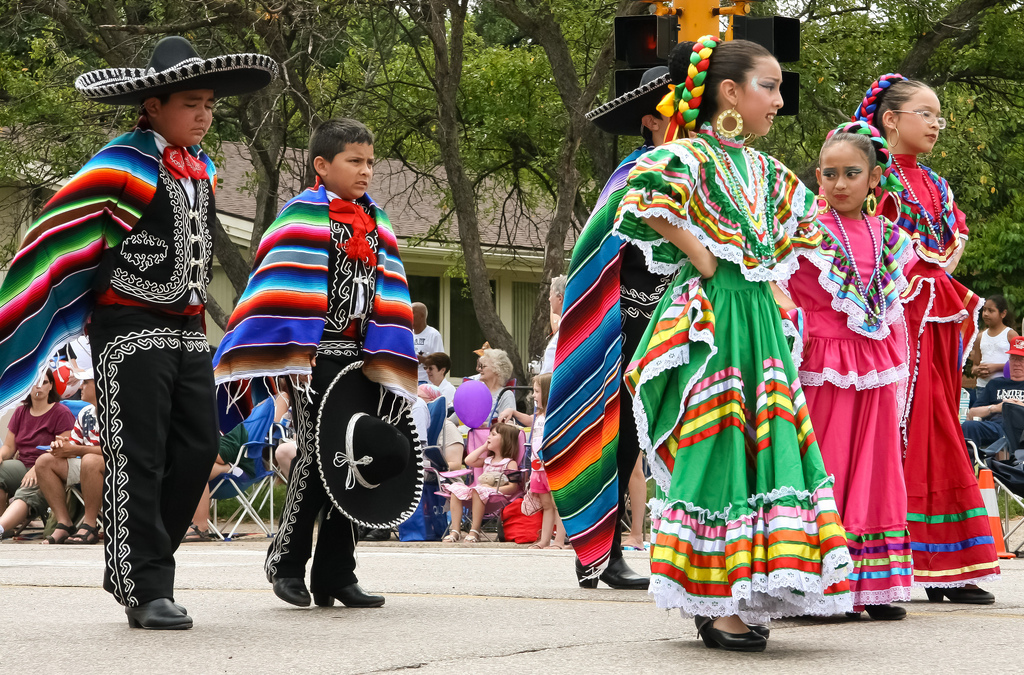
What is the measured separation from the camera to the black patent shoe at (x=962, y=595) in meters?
Answer: 6.12

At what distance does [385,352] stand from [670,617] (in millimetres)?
1599

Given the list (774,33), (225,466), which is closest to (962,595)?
(774,33)

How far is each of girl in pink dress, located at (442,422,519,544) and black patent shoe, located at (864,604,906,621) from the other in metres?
6.73

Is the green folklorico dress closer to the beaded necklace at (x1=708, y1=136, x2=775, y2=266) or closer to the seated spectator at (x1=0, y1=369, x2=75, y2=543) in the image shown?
the beaded necklace at (x1=708, y1=136, x2=775, y2=266)

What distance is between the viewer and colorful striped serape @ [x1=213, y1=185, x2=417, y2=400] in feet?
19.0

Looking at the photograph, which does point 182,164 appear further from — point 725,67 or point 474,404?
point 474,404

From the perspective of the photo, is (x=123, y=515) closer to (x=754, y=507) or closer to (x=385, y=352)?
(x=385, y=352)

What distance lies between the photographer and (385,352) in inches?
236

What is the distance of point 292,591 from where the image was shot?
591cm

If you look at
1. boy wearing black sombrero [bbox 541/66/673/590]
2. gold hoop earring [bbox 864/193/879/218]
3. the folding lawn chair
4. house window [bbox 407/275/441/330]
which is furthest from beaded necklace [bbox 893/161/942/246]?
house window [bbox 407/275/441/330]

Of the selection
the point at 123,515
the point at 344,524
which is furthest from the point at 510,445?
the point at 123,515

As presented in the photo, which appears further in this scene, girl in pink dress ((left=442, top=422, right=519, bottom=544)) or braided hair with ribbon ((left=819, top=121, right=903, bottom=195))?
girl in pink dress ((left=442, top=422, right=519, bottom=544))

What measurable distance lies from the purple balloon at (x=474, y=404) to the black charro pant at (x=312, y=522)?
669 centimetres

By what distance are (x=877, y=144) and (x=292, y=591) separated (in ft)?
10.2
